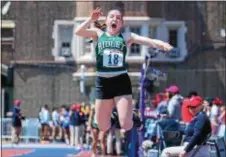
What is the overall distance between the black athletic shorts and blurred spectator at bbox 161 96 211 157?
2.22m

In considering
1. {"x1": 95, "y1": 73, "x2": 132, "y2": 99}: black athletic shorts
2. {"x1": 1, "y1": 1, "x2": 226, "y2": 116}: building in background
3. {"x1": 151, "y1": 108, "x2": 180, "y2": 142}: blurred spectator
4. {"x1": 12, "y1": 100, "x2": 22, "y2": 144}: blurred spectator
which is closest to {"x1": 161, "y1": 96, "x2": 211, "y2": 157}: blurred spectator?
{"x1": 95, "y1": 73, "x2": 132, "y2": 99}: black athletic shorts

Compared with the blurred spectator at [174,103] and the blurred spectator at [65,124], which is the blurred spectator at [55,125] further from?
the blurred spectator at [174,103]

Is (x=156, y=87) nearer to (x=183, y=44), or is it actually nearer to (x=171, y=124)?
(x=183, y=44)

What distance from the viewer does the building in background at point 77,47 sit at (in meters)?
35.9

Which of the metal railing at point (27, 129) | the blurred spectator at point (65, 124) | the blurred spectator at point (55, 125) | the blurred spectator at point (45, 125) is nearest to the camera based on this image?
the blurred spectator at point (65, 124)

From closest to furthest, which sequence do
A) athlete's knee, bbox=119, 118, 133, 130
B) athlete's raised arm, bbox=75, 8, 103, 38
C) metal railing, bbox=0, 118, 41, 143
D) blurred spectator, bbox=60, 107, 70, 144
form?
athlete's knee, bbox=119, 118, 133, 130 < athlete's raised arm, bbox=75, 8, 103, 38 < blurred spectator, bbox=60, 107, 70, 144 < metal railing, bbox=0, 118, 41, 143

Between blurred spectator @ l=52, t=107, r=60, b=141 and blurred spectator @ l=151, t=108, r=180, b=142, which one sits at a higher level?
blurred spectator @ l=151, t=108, r=180, b=142

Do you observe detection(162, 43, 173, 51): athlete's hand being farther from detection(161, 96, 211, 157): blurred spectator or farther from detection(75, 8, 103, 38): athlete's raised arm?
detection(161, 96, 211, 157): blurred spectator

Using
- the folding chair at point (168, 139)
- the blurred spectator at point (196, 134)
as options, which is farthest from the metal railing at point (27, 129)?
the blurred spectator at point (196, 134)

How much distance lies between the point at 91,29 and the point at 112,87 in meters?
0.93

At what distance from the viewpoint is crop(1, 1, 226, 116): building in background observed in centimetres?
3594

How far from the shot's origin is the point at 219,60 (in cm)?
3641

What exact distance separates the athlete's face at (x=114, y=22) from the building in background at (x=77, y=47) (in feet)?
83.7

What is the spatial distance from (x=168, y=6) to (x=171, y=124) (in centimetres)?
1963
